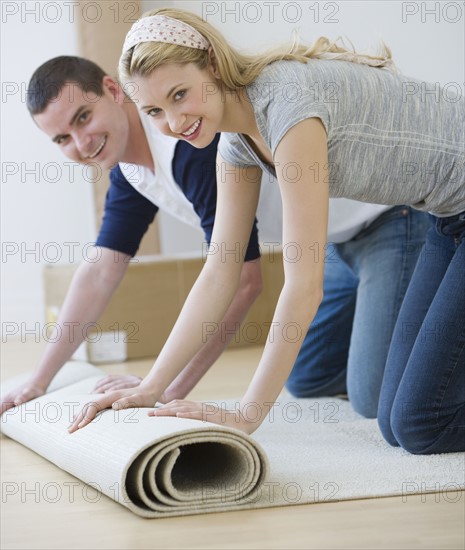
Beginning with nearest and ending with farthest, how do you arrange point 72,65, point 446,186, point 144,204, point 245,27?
point 446,186, point 72,65, point 144,204, point 245,27

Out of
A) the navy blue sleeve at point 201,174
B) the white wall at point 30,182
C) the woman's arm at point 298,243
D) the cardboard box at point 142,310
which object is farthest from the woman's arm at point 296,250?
the white wall at point 30,182

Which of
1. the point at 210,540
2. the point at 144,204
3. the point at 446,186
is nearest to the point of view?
the point at 210,540

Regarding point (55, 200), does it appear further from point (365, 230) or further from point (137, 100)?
point (137, 100)

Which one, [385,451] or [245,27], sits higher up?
[245,27]

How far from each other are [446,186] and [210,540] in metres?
0.78

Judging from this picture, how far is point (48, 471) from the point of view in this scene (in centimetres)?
179

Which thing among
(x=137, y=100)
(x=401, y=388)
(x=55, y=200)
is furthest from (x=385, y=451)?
(x=55, y=200)

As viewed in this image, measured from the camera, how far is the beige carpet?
1458 millimetres

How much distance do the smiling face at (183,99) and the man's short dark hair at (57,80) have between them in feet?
1.63

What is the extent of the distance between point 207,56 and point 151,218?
2.56 ft

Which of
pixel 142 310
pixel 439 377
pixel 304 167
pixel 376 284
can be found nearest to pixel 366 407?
pixel 376 284

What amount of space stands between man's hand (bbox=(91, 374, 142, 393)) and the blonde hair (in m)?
0.65

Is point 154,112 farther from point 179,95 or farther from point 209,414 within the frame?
point 209,414

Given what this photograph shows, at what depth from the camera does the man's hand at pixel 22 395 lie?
206 centimetres
